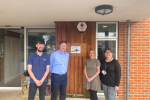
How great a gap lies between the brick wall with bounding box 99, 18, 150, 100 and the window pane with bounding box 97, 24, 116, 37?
1.09 ft

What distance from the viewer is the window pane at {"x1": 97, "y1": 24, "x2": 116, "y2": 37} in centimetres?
337

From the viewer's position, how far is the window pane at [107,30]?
3.37 metres

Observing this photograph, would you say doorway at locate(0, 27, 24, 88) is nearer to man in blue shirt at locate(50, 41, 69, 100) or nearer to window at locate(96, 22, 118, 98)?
man in blue shirt at locate(50, 41, 69, 100)

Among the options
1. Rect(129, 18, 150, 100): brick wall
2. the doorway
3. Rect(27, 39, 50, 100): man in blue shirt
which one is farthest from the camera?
the doorway

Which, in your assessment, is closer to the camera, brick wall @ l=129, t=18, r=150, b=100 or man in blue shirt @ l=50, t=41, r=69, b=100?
man in blue shirt @ l=50, t=41, r=69, b=100

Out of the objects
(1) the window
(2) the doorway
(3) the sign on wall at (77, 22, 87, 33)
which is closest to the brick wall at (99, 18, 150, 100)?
(1) the window

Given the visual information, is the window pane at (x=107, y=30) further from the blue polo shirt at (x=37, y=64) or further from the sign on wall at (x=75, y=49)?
the blue polo shirt at (x=37, y=64)

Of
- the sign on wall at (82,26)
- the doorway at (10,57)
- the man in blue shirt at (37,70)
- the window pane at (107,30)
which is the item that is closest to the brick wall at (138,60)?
the window pane at (107,30)

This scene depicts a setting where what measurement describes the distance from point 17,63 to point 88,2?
461 cm

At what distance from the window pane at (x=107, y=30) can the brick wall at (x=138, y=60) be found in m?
0.33

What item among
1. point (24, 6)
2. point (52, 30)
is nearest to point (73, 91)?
point (52, 30)

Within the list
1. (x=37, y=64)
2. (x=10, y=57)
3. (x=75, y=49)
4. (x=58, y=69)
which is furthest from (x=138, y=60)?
(x=10, y=57)

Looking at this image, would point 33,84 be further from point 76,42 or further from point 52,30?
point 52,30

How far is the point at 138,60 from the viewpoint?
327 centimetres
